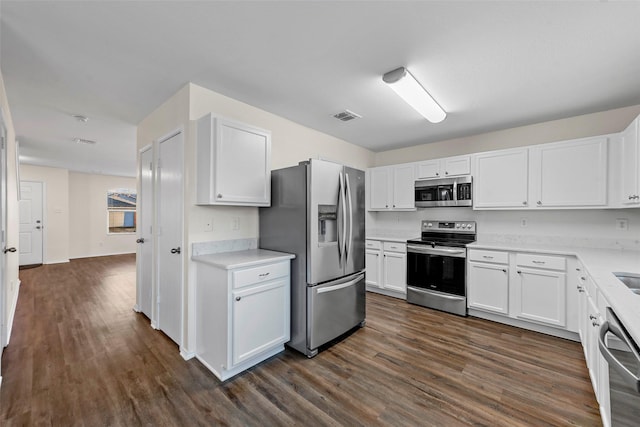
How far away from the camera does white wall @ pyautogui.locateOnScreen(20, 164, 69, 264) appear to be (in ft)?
21.5

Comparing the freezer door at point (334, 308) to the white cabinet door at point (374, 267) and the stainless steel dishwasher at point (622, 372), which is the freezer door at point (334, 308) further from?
the stainless steel dishwasher at point (622, 372)

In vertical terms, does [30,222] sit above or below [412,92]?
below

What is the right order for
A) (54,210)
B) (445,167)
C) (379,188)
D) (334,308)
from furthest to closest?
(54,210)
(379,188)
(445,167)
(334,308)

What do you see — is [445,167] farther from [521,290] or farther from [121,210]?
[121,210]

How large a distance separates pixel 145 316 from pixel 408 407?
10.5 ft

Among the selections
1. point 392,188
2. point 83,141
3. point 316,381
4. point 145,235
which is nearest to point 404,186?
point 392,188

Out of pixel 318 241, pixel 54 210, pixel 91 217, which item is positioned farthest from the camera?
pixel 91 217

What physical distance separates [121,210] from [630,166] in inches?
423

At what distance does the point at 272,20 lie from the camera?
164cm

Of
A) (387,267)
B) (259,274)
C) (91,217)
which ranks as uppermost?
(91,217)

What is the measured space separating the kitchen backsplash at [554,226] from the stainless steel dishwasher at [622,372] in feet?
7.97

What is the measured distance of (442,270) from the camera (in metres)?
3.54

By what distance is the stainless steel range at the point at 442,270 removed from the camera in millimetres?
3404

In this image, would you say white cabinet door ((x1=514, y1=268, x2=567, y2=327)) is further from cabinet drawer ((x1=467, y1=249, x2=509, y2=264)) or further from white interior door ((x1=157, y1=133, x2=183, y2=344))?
white interior door ((x1=157, y1=133, x2=183, y2=344))
